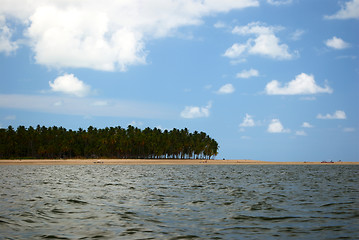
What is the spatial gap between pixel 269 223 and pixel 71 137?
6936 inches

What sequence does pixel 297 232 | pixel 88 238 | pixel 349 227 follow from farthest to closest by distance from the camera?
pixel 349 227, pixel 297 232, pixel 88 238

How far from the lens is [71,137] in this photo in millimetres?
182250

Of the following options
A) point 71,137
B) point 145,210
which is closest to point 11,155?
point 71,137

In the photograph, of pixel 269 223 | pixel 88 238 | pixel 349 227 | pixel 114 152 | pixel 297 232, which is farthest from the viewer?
pixel 114 152

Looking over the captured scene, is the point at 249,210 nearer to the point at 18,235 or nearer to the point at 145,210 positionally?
the point at 145,210

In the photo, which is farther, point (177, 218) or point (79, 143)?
point (79, 143)

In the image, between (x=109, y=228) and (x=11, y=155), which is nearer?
(x=109, y=228)

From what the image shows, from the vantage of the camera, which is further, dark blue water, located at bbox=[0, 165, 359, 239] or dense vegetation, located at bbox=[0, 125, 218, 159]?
dense vegetation, located at bbox=[0, 125, 218, 159]

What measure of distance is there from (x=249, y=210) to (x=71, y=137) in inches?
6778

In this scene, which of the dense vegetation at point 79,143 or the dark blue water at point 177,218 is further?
the dense vegetation at point 79,143

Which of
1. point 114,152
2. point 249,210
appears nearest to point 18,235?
point 249,210

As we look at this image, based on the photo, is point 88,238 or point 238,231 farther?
point 238,231

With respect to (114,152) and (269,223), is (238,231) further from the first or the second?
(114,152)

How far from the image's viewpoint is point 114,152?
196m
